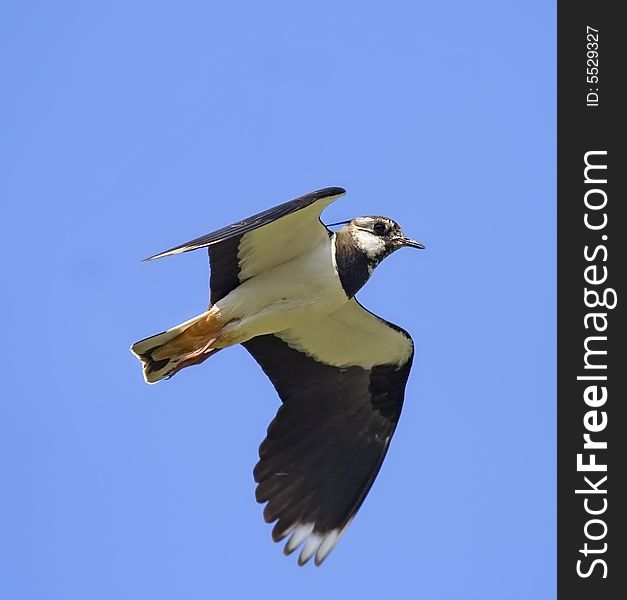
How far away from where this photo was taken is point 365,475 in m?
11.7

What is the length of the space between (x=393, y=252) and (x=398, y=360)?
1.01 metres

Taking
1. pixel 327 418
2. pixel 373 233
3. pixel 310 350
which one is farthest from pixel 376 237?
pixel 327 418

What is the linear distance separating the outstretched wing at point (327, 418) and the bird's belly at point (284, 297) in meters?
0.62

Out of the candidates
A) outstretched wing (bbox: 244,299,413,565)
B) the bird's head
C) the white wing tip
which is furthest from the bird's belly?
the white wing tip

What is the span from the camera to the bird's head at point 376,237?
36.8 feet

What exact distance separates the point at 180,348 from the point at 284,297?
0.81 metres

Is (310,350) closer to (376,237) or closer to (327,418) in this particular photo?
(327,418)

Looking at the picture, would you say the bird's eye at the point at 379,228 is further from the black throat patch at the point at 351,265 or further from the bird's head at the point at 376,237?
the black throat patch at the point at 351,265

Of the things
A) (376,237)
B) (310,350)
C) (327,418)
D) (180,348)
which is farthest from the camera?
(310,350)

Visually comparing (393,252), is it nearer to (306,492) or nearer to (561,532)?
(306,492)

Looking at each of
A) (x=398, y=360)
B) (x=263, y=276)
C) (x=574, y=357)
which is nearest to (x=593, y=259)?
(x=574, y=357)

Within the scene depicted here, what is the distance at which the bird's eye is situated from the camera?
37.0ft

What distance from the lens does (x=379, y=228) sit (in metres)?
11.3

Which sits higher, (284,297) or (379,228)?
(379,228)
